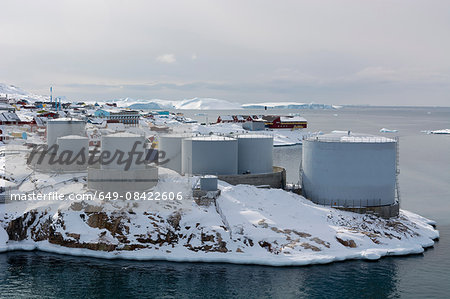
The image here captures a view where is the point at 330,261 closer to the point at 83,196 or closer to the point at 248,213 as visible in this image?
the point at 248,213

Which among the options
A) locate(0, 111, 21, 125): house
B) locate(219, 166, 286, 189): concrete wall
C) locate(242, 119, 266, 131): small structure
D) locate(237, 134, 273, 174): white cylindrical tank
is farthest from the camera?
locate(242, 119, 266, 131): small structure

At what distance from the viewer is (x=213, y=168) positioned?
43906 mm

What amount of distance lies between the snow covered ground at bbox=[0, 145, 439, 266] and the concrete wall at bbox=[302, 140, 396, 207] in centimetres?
215

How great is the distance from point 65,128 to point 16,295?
29718 millimetres

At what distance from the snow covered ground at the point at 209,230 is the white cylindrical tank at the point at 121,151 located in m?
3.19

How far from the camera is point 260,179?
45.2 metres

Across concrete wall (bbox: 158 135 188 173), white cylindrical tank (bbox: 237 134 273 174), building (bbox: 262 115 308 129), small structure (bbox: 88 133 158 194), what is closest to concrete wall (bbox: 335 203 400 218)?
white cylindrical tank (bbox: 237 134 273 174)

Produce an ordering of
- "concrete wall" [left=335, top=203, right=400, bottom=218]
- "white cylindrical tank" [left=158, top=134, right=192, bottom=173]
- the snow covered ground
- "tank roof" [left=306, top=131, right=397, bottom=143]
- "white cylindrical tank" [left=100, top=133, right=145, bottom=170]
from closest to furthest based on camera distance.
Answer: the snow covered ground < "white cylindrical tank" [left=100, top=133, right=145, bottom=170] < "concrete wall" [left=335, top=203, right=400, bottom=218] < "tank roof" [left=306, top=131, right=397, bottom=143] < "white cylindrical tank" [left=158, top=134, right=192, bottom=173]

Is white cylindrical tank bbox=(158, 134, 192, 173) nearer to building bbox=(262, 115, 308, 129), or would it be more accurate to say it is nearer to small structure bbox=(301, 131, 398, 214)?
small structure bbox=(301, 131, 398, 214)

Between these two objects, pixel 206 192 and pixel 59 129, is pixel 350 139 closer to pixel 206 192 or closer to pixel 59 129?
pixel 206 192

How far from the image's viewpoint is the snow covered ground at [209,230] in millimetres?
32594

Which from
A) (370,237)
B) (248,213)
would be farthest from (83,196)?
(370,237)

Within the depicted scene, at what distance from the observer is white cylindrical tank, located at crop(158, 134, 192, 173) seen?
159ft

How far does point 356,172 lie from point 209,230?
52.1 ft
